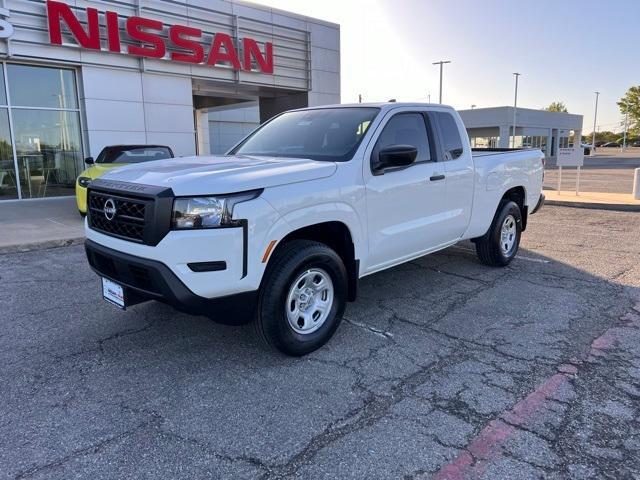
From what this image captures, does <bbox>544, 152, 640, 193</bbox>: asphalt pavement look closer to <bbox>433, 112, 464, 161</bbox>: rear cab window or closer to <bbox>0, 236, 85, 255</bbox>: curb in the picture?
<bbox>433, 112, 464, 161</bbox>: rear cab window

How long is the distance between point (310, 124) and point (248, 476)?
327 centimetres

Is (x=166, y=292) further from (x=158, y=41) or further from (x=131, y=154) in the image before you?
(x=158, y=41)

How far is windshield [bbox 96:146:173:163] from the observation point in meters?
10.4

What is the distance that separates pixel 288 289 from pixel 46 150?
12980mm

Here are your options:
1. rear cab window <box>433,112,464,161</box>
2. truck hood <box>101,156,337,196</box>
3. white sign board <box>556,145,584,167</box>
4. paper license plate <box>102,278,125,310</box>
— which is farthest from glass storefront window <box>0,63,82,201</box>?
white sign board <box>556,145,584,167</box>

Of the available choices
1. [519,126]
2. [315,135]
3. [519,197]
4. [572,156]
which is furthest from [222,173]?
[519,126]

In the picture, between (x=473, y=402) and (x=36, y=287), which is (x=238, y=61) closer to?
(x=36, y=287)

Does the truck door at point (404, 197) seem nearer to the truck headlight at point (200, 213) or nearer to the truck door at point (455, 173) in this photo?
the truck door at point (455, 173)

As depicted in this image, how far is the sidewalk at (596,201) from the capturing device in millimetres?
11602

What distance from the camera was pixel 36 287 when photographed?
18.5 feet

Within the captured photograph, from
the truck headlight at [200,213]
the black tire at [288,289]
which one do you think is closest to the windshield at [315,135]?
the black tire at [288,289]

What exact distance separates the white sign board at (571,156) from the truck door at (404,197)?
1020 cm

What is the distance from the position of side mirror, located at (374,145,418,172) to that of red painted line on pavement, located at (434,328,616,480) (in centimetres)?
199

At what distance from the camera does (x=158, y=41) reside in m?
14.2
